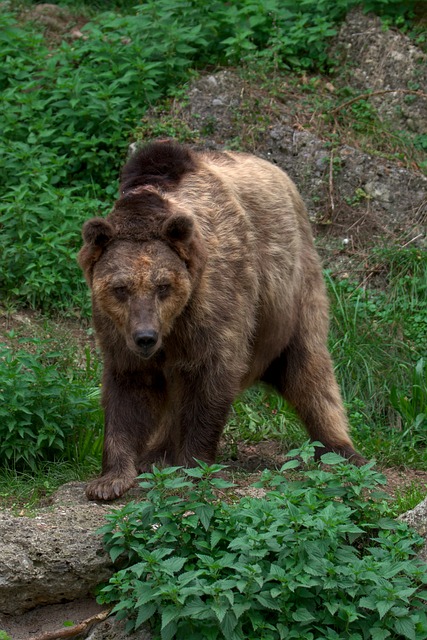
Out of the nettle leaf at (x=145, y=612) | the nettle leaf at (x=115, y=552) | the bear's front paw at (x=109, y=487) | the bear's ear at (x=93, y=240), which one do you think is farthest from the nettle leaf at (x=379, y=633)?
the bear's ear at (x=93, y=240)

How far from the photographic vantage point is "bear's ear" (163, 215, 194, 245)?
5.37m

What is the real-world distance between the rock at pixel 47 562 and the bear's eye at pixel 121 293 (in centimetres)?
112

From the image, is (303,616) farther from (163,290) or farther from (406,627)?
(163,290)

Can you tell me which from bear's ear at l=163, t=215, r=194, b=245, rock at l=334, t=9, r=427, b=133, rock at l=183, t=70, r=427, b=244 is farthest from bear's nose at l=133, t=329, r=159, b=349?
rock at l=334, t=9, r=427, b=133

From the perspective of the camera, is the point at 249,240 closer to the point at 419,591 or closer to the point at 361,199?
the point at 419,591

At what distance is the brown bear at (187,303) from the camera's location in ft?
17.7

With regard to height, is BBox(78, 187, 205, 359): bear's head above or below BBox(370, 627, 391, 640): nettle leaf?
above

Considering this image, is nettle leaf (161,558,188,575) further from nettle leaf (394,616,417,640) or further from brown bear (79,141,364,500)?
nettle leaf (394,616,417,640)

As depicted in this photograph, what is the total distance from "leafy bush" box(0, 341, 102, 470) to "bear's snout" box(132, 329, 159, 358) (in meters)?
1.38

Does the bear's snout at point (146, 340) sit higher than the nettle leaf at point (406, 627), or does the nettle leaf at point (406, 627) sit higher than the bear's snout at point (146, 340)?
the bear's snout at point (146, 340)

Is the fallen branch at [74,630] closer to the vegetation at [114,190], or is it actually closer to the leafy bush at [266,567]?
the leafy bush at [266,567]

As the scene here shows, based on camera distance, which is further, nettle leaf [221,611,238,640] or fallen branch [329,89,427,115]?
fallen branch [329,89,427,115]

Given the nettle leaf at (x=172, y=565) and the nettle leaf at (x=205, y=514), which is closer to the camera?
the nettle leaf at (x=172, y=565)

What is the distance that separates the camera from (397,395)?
7.64 m
